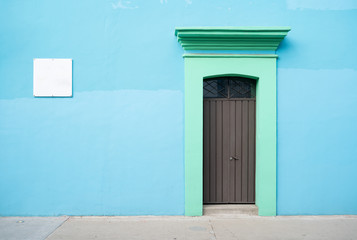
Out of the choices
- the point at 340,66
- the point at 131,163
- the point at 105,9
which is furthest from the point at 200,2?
the point at 131,163

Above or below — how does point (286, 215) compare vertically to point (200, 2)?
below

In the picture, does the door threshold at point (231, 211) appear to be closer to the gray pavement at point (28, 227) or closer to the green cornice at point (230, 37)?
the gray pavement at point (28, 227)

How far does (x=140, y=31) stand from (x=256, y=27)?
1.99 meters

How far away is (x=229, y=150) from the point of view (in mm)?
5461

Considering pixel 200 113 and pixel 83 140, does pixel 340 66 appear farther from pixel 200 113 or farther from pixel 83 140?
pixel 83 140

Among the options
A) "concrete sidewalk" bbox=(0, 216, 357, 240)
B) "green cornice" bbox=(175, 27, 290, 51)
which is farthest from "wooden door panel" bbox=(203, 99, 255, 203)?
"green cornice" bbox=(175, 27, 290, 51)

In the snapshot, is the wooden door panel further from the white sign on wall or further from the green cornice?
the white sign on wall

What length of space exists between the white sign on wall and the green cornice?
2034 mm

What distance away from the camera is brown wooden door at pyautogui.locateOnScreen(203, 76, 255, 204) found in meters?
5.45

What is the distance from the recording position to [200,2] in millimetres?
5172

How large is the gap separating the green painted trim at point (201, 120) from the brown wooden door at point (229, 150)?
0.30 metres

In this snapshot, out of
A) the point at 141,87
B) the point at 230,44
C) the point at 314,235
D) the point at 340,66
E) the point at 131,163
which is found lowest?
the point at 314,235

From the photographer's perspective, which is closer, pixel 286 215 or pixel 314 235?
pixel 314 235

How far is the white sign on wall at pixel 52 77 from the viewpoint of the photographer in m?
5.13
